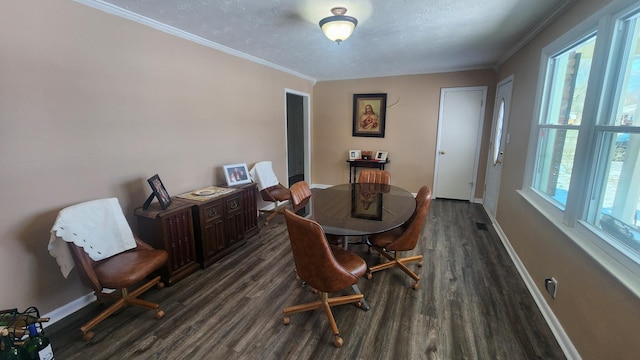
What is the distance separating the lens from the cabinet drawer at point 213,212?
271 cm

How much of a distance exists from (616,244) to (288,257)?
2.54 m

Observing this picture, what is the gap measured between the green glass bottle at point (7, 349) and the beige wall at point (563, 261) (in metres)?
2.96

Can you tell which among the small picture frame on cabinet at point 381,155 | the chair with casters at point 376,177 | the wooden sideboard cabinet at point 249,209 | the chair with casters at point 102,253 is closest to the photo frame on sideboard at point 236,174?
the wooden sideboard cabinet at point 249,209

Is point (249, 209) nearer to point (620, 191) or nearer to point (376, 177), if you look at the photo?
point (376, 177)

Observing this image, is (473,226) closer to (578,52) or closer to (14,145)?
(578,52)

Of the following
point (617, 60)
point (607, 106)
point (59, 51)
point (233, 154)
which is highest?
point (59, 51)

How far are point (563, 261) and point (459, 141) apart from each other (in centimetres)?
335

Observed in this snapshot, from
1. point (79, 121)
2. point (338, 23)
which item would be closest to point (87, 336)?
point (79, 121)

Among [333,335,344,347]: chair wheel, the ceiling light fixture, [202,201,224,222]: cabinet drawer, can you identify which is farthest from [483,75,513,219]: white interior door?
[202,201,224,222]: cabinet drawer

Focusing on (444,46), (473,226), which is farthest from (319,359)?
(444,46)

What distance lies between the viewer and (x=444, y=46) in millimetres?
3244

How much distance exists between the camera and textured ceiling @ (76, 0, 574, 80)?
212cm

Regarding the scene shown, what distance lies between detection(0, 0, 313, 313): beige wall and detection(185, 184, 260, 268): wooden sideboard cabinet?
0.50 meters

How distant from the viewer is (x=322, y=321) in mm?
2031
